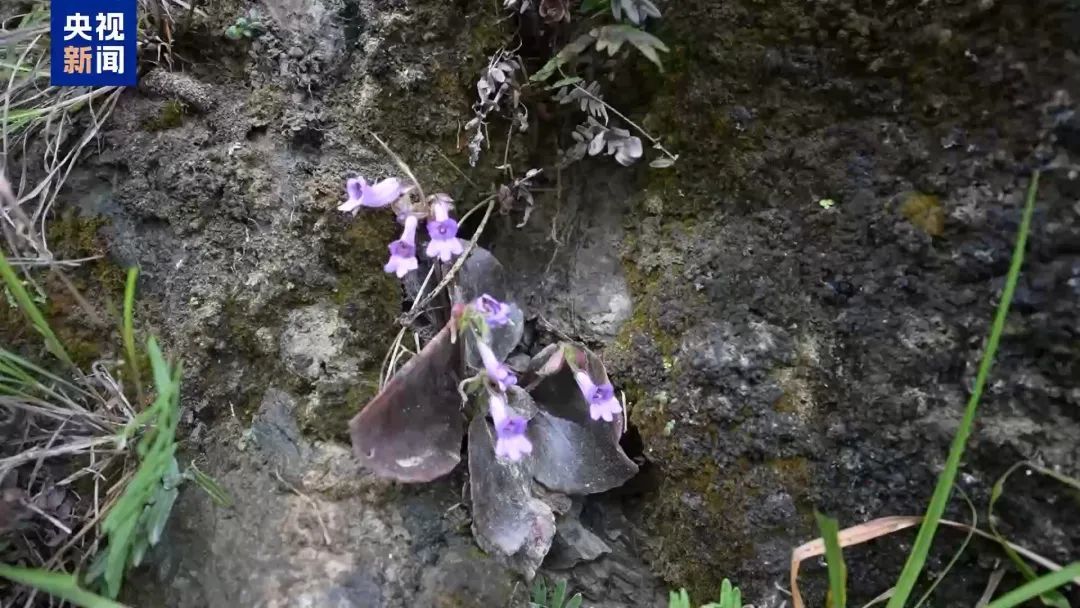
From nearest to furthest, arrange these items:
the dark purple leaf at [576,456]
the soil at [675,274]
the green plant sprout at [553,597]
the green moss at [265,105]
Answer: the soil at [675,274]
the green plant sprout at [553,597]
the dark purple leaf at [576,456]
the green moss at [265,105]

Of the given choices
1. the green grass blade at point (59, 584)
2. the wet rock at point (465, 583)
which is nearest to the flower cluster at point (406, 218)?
the wet rock at point (465, 583)

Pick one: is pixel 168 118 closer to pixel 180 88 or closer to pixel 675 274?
pixel 180 88

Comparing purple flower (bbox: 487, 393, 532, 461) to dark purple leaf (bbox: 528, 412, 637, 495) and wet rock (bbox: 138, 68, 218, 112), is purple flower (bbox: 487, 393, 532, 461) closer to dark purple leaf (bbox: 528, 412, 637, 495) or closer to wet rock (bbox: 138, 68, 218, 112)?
dark purple leaf (bbox: 528, 412, 637, 495)

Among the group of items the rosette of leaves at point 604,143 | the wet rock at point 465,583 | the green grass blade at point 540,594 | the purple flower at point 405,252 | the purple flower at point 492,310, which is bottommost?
the wet rock at point 465,583

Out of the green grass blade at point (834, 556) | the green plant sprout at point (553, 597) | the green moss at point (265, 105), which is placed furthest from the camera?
the green moss at point (265, 105)

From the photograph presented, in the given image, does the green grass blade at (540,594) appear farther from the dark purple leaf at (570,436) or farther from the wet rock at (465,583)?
the dark purple leaf at (570,436)

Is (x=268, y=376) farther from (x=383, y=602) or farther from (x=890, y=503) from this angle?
(x=890, y=503)

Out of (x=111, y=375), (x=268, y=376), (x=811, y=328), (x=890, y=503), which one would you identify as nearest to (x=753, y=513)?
(x=890, y=503)

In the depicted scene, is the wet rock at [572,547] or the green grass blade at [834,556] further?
the wet rock at [572,547]
